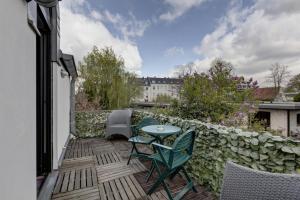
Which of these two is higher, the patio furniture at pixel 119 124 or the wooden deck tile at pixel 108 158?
the patio furniture at pixel 119 124

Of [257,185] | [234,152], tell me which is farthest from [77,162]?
[257,185]

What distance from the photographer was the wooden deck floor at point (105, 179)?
2420mm


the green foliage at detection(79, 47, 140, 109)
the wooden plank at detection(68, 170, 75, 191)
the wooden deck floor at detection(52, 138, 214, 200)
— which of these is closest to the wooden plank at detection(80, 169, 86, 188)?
the wooden deck floor at detection(52, 138, 214, 200)

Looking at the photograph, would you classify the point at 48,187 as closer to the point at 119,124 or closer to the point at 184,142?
the point at 184,142

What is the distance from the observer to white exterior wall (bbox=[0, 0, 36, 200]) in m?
1.04

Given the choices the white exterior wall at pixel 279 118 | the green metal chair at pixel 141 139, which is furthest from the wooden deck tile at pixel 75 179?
the white exterior wall at pixel 279 118

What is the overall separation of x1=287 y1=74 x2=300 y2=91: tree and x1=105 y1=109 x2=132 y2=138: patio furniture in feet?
63.4

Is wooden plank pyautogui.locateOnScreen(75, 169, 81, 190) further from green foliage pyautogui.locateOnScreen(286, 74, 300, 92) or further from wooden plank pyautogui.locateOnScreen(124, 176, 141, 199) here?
green foliage pyautogui.locateOnScreen(286, 74, 300, 92)

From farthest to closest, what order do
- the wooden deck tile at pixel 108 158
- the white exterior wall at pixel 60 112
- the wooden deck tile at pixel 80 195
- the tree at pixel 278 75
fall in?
the tree at pixel 278 75
the wooden deck tile at pixel 108 158
the white exterior wall at pixel 60 112
the wooden deck tile at pixel 80 195

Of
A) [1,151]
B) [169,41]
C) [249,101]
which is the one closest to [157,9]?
[169,41]

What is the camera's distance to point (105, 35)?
843 cm

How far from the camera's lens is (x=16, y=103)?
4.00 ft

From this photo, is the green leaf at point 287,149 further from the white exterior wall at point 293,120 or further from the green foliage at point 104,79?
the white exterior wall at point 293,120

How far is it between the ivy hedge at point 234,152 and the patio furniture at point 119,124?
248 cm
